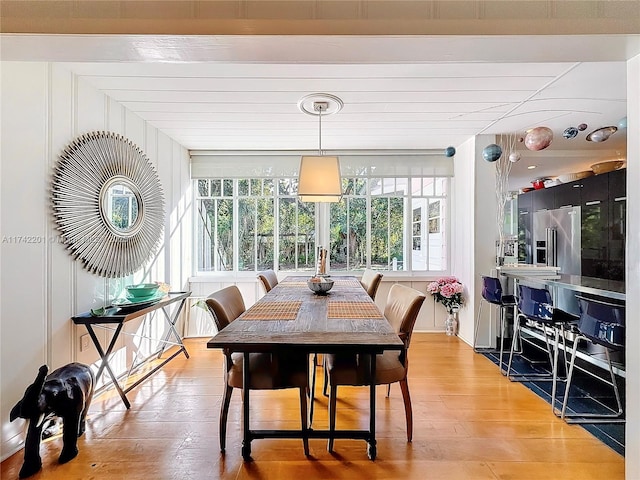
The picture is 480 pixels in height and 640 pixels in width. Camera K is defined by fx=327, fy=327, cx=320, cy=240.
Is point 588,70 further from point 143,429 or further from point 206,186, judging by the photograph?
point 206,186

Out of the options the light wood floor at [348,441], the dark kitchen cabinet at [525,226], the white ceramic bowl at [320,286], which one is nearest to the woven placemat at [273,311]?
the white ceramic bowl at [320,286]

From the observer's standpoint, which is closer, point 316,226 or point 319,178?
point 319,178

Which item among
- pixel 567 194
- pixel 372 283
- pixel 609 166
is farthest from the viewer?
pixel 567 194

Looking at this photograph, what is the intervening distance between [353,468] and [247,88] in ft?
8.75

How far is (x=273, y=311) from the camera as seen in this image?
2.19 meters

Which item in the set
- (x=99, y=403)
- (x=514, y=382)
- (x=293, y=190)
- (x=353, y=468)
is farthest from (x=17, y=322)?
(x=514, y=382)

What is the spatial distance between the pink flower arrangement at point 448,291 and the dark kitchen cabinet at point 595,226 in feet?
6.57

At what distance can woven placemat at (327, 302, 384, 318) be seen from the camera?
2078mm

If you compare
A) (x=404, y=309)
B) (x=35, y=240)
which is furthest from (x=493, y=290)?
(x=35, y=240)

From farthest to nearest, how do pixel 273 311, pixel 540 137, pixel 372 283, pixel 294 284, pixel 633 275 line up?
pixel 294 284 < pixel 372 283 < pixel 540 137 < pixel 273 311 < pixel 633 275

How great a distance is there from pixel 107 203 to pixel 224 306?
145 cm

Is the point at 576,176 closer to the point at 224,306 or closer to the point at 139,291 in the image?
the point at 224,306

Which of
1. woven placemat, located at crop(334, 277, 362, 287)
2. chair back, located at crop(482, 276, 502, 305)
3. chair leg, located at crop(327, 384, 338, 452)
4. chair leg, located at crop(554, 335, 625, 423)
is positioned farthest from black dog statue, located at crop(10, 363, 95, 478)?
chair back, located at crop(482, 276, 502, 305)

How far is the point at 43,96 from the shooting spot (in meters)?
2.17
